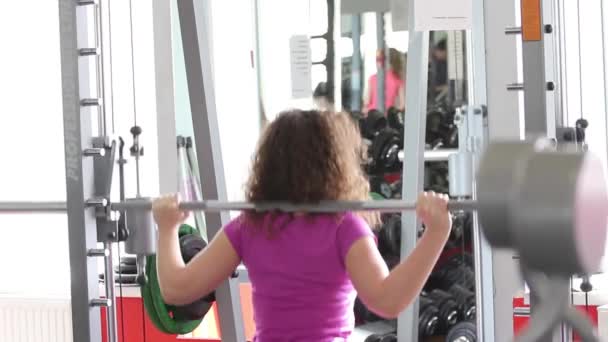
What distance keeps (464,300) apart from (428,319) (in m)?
0.21

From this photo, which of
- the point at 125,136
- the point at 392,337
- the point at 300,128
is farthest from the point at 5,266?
the point at 300,128

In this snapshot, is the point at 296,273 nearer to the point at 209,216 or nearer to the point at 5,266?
the point at 209,216

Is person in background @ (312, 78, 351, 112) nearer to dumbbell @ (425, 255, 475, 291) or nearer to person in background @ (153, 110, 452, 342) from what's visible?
dumbbell @ (425, 255, 475, 291)

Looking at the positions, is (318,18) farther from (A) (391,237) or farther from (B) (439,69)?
(A) (391,237)

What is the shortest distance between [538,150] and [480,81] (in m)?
2.21

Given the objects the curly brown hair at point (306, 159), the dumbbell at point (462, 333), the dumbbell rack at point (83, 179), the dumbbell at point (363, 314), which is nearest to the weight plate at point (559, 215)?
the curly brown hair at point (306, 159)

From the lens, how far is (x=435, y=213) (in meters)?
2.05

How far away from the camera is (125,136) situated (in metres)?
4.67

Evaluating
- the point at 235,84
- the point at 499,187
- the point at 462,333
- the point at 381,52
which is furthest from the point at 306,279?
the point at 381,52

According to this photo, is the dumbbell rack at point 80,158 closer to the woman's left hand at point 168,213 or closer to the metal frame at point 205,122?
the metal frame at point 205,122

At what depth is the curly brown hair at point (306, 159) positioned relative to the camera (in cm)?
214

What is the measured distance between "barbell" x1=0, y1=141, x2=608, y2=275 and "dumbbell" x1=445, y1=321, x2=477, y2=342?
3.16m

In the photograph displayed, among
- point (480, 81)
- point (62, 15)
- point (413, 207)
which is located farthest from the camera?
point (480, 81)

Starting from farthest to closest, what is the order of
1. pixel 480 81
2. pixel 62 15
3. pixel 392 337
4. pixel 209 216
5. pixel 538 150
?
pixel 392 337, pixel 480 81, pixel 209 216, pixel 62 15, pixel 538 150
